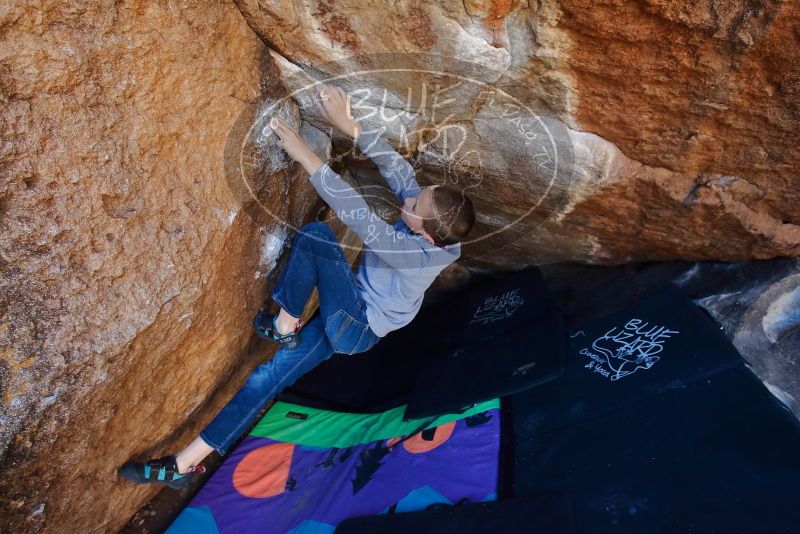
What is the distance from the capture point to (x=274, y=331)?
200 cm

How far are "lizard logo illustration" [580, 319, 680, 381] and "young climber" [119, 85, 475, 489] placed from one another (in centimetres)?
78

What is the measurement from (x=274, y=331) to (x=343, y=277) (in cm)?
32

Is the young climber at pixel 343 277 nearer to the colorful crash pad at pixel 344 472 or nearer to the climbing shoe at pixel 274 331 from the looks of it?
the climbing shoe at pixel 274 331

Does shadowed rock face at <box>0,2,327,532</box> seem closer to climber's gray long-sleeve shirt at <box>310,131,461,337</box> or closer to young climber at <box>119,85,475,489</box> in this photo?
young climber at <box>119,85,475,489</box>

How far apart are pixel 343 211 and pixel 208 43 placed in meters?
0.53

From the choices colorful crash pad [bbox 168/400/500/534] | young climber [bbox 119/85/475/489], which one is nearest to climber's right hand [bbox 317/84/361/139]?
young climber [bbox 119/85/475/489]

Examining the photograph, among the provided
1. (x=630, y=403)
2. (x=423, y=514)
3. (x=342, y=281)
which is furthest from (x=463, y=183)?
(x=423, y=514)

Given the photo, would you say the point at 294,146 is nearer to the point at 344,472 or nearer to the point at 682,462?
the point at 344,472

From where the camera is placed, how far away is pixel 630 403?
6.80 ft

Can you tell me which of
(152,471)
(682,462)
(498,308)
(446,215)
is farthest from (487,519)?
(498,308)

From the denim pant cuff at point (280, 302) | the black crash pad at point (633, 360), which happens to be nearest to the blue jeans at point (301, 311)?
the denim pant cuff at point (280, 302)

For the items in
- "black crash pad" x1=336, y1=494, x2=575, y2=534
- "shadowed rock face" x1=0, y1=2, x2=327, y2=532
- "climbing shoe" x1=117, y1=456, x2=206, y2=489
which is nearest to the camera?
"shadowed rock face" x1=0, y1=2, x2=327, y2=532

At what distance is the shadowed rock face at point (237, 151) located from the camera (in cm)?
140

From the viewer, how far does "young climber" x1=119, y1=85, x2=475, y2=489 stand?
68.3 inches
